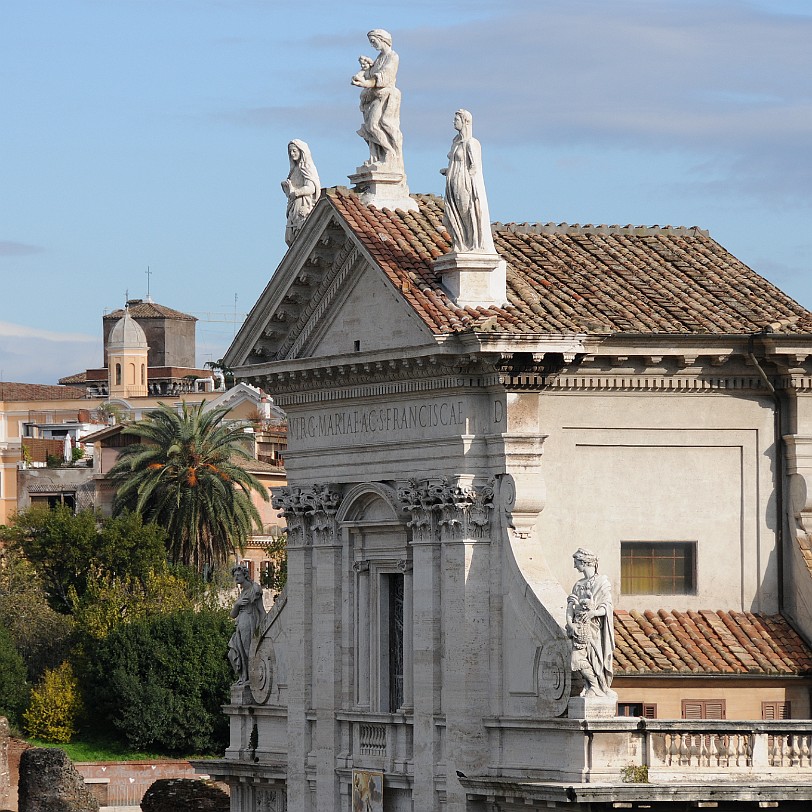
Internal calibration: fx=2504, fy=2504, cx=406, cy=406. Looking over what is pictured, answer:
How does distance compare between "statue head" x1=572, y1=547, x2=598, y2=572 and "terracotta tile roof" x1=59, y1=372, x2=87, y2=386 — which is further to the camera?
"terracotta tile roof" x1=59, y1=372, x2=87, y2=386

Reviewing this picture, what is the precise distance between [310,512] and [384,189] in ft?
16.0

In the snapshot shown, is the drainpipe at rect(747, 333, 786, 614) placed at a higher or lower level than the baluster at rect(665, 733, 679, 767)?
higher

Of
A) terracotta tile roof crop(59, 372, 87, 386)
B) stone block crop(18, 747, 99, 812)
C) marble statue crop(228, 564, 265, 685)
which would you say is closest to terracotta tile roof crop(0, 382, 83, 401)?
terracotta tile roof crop(59, 372, 87, 386)

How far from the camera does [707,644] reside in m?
33.7

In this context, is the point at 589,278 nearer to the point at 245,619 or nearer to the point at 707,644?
the point at 707,644

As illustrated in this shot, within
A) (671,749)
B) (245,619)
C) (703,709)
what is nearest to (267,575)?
(245,619)

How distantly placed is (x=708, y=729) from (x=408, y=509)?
5771 mm

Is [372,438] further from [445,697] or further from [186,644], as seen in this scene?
[186,644]

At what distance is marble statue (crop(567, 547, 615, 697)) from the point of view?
3081 centimetres

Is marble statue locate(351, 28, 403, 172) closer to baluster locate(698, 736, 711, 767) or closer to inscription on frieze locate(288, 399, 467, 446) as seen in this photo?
inscription on frieze locate(288, 399, 467, 446)

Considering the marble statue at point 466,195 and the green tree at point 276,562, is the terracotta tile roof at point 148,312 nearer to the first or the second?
the green tree at point 276,562

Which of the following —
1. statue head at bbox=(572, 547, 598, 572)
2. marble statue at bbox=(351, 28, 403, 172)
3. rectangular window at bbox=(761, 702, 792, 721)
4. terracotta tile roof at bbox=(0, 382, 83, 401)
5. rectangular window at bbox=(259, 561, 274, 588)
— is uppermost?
terracotta tile roof at bbox=(0, 382, 83, 401)

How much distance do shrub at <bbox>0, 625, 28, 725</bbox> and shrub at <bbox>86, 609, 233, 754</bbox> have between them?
2.70 m

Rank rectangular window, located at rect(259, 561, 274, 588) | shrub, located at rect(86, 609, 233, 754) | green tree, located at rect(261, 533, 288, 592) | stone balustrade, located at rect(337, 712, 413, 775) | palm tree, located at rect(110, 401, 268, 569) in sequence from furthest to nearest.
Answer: rectangular window, located at rect(259, 561, 274, 588) → palm tree, located at rect(110, 401, 268, 569) → green tree, located at rect(261, 533, 288, 592) → shrub, located at rect(86, 609, 233, 754) → stone balustrade, located at rect(337, 712, 413, 775)
